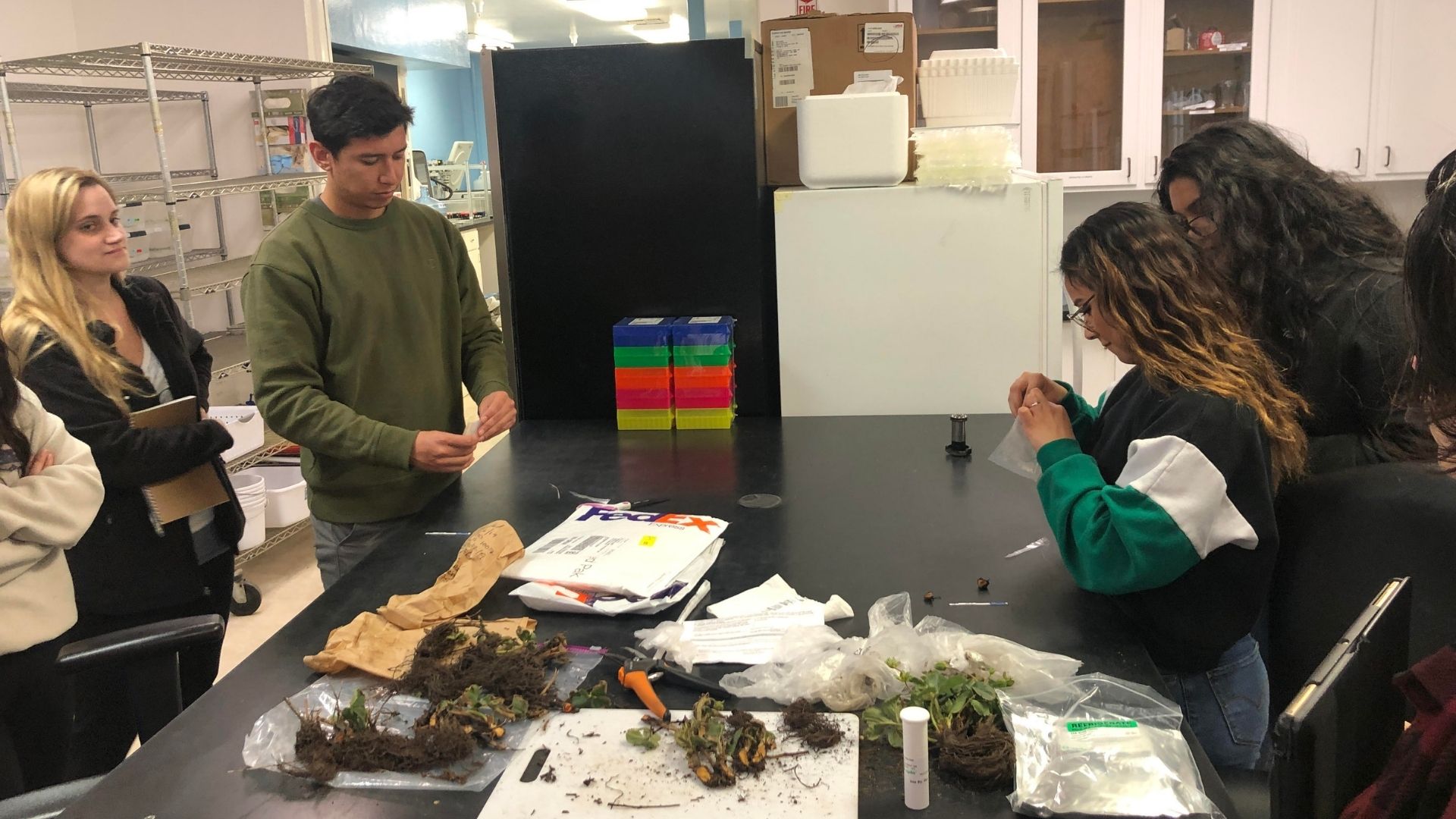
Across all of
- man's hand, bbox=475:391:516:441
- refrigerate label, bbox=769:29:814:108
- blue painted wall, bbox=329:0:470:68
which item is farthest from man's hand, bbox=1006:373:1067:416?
blue painted wall, bbox=329:0:470:68

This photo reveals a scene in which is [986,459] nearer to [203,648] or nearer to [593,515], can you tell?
[593,515]

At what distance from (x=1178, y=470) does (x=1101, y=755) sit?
37 cm

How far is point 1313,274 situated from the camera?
1.54m

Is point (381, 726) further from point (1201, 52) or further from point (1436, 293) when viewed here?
point (1201, 52)

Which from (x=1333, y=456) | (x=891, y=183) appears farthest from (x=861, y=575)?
(x=891, y=183)

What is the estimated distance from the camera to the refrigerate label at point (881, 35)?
226 centimetres

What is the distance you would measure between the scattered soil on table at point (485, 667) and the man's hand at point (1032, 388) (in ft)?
2.51

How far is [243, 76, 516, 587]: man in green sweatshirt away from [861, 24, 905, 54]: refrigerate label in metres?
1.00

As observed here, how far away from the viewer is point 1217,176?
1.59 meters

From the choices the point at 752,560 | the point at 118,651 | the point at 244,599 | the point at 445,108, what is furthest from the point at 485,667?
the point at 445,108

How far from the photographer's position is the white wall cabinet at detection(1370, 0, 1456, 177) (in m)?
3.56

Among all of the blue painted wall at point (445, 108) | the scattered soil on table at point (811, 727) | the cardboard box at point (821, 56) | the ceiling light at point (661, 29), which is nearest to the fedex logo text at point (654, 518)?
the scattered soil on table at point (811, 727)

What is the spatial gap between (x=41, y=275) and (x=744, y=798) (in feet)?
6.05

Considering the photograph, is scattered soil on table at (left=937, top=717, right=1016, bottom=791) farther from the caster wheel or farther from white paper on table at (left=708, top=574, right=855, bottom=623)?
the caster wheel
